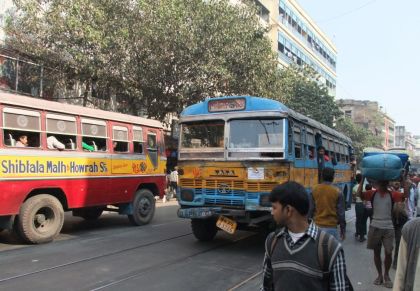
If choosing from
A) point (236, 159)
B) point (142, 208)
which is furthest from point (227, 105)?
point (142, 208)

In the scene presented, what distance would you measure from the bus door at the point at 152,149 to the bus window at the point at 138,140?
1.03ft

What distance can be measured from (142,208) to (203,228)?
10.3ft

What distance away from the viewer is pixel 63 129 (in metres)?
9.76

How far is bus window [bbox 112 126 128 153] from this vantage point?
11273 mm

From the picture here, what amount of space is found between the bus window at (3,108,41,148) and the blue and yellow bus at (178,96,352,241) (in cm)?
298

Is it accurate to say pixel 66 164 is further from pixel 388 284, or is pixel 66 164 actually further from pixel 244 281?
pixel 388 284

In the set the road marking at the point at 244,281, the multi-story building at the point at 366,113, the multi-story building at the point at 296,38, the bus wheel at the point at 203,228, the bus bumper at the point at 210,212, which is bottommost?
the road marking at the point at 244,281

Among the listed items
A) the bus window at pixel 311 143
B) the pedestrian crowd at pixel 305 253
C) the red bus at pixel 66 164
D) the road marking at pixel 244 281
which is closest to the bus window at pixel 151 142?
the red bus at pixel 66 164

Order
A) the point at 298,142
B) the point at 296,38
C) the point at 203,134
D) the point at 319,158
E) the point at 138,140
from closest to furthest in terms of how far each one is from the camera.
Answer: the point at 298,142 < the point at 203,134 < the point at 319,158 < the point at 138,140 < the point at 296,38

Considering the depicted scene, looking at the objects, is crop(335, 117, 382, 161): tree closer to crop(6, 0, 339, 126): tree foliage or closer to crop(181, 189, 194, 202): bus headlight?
crop(6, 0, 339, 126): tree foliage

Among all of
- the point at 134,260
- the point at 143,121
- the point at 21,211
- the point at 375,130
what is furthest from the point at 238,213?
the point at 375,130

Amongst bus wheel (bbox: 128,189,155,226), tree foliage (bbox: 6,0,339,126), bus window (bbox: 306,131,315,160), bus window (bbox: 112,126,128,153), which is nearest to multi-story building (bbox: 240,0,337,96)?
tree foliage (bbox: 6,0,339,126)

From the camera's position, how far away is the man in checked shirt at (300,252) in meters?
2.60

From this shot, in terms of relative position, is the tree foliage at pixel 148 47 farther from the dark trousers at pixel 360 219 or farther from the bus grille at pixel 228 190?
the bus grille at pixel 228 190
